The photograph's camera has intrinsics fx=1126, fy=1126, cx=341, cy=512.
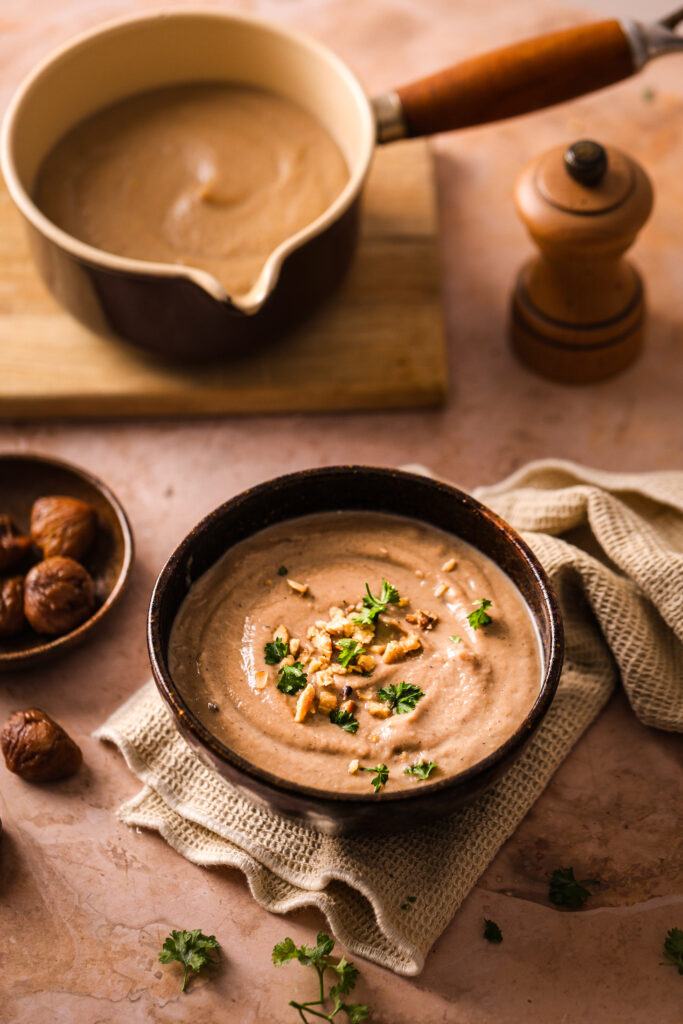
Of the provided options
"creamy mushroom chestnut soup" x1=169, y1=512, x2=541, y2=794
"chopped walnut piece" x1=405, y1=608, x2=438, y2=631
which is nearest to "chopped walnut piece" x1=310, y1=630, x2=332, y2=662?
"creamy mushroom chestnut soup" x1=169, y1=512, x2=541, y2=794

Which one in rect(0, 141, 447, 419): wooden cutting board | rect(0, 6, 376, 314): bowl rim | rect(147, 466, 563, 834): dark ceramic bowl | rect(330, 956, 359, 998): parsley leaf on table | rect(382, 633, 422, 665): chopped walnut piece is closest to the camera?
rect(147, 466, 563, 834): dark ceramic bowl

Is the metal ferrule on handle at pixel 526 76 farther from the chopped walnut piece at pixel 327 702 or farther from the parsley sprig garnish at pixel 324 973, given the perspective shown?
the parsley sprig garnish at pixel 324 973

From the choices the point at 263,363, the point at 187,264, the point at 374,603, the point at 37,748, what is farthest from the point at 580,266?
the point at 37,748

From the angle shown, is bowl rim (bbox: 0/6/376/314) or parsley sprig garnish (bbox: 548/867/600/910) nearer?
parsley sprig garnish (bbox: 548/867/600/910)

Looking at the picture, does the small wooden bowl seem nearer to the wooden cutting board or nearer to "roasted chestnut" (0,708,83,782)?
"roasted chestnut" (0,708,83,782)

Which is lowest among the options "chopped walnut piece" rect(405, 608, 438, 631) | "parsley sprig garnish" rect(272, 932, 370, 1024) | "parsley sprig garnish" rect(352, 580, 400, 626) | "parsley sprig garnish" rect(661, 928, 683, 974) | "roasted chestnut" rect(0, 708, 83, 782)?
"parsley sprig garnish" rect(661, 928, 683, 974)

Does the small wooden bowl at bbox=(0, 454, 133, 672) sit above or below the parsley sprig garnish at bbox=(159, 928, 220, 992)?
above

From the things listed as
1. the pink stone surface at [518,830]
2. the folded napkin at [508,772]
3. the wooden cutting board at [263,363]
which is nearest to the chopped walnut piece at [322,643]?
the folded napkin at [508,772]

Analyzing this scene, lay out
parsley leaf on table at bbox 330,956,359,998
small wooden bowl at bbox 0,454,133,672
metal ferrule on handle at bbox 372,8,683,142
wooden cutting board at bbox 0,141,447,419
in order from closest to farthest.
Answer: parsley leaf on table at bbox 330,956,359,998
small wooden bowl at bbox 0,454,133,672
metal ferrule on handle at bbox 372,8,683,142
wooden cutting board at bbox 0,141,447,419
